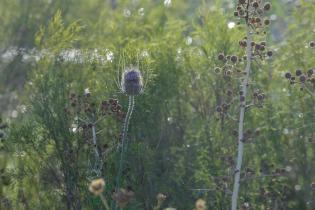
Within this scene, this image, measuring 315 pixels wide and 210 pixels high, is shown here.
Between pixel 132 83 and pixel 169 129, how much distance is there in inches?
59.2

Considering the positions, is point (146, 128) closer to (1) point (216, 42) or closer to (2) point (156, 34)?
(1) point (216, 42)

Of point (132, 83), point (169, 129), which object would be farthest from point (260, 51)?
point (169, 129)

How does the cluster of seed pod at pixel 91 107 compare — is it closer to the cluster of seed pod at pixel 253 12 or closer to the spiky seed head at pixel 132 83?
the spiky seed head at pixel 132 83

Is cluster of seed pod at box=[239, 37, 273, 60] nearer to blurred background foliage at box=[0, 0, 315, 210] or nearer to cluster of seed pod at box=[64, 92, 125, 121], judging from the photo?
blurred background foliage at box=[0, 0, 315, 210]

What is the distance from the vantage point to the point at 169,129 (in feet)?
15.8

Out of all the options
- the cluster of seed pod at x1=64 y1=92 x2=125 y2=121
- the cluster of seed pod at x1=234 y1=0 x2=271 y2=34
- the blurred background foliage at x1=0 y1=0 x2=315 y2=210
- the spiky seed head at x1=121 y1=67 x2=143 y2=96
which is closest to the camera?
the cluster of seed pod at x1=234 y1=0 x2=271 y2=34

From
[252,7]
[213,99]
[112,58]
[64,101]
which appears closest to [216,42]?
[213,99]

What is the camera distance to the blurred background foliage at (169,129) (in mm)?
4223

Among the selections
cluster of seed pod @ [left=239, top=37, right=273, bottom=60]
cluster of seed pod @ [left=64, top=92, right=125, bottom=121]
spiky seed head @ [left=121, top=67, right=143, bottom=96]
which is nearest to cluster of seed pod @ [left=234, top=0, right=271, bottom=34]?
cluster of seed pod @ [left=239, top=37, right=273, bottom=60]

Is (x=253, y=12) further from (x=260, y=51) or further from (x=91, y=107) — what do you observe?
(x=91, y=107)

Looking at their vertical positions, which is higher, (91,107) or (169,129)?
(91,107)

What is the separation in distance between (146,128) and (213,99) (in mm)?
628

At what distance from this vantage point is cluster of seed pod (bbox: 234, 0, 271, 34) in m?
3.23

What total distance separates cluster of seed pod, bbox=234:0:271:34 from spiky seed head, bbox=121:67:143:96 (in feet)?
1.85
